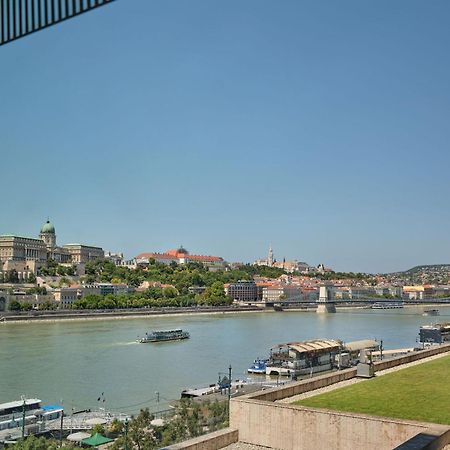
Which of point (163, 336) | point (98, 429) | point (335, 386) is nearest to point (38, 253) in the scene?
point (163, 336)

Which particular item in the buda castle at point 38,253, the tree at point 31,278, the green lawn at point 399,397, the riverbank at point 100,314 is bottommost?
the riverbank at point 100,314

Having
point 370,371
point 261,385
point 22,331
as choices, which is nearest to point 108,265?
point 22,331

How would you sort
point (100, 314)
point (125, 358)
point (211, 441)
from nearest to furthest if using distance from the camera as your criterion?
1. point (211, 441)
2. point (125, 358)
3. point (100, 314)

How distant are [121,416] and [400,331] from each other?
2565cm

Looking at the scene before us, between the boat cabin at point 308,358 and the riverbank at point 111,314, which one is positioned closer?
the boat cabin at point 308,358

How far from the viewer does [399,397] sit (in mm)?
6914

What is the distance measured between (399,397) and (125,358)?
1611cm

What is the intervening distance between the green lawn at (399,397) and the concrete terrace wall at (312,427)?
0.51 metres

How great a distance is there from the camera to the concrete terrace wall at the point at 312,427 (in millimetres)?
5441

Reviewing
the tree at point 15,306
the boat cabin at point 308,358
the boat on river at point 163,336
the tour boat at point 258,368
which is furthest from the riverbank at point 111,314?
the boat cabin at point 308,358

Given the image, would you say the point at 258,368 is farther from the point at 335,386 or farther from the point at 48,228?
the point at 48,228

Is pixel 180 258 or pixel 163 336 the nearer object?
pixel 163 336

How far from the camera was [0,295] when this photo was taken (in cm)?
4819

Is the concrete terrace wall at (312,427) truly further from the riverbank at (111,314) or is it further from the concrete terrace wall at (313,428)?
the riverbank at (111,314)
